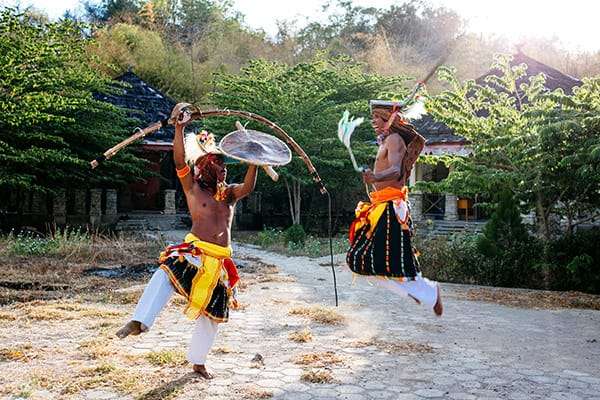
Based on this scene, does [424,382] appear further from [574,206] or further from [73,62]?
[73,62]

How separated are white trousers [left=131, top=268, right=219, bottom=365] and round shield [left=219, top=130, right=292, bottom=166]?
1047 mm

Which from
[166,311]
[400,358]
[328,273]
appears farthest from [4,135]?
[400,358]

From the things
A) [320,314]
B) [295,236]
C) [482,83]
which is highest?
[482,83]

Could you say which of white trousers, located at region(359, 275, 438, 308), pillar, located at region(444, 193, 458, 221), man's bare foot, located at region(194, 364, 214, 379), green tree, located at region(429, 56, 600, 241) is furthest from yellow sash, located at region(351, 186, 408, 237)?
pillar, located at region(444, 193, 458, 221)

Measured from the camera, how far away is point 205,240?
491 centimetres

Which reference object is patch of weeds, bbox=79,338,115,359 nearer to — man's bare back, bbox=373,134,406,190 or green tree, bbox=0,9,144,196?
man's bare back, bbox=373,134,406,190

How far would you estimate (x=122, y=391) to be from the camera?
15.0 ft

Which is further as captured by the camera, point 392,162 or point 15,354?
point 15,354

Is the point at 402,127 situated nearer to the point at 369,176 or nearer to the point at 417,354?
the point at 369,176

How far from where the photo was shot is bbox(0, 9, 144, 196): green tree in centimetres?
1469

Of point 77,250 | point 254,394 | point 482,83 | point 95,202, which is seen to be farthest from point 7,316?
point 482,83

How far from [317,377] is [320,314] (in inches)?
106

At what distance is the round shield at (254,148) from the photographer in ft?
16.3

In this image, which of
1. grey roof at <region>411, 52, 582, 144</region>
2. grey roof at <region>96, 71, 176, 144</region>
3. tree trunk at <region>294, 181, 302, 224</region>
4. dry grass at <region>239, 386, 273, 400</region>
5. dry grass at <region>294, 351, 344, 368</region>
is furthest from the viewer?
grey roof at <region>96, 71, 176, 144</region>
